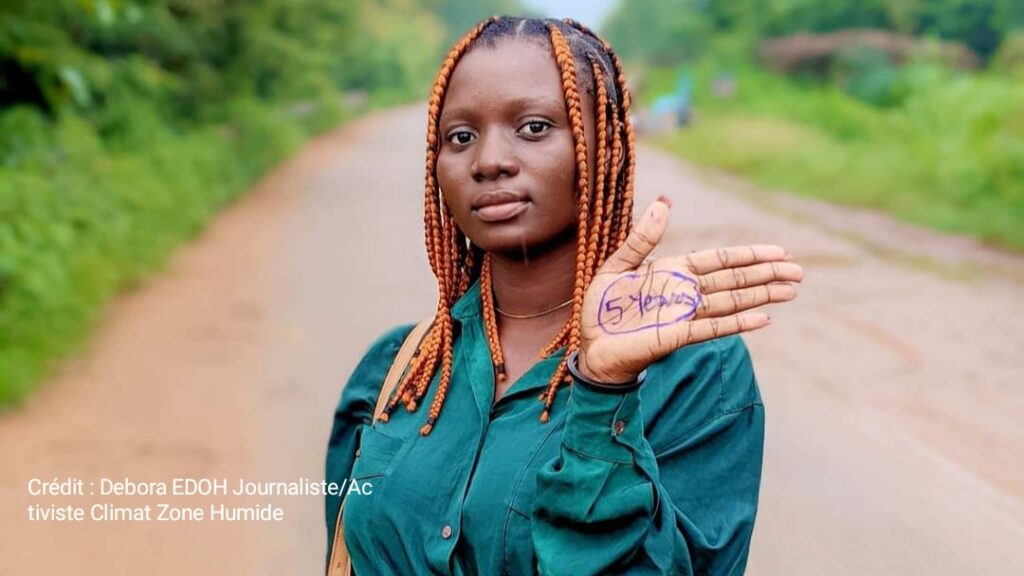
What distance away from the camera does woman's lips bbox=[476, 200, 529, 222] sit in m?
1.62

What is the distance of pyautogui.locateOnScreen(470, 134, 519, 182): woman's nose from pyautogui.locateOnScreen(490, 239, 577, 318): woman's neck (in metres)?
0.16

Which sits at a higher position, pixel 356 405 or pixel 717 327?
pixel 356 405

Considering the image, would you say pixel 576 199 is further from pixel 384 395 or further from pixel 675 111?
pixel 675 111

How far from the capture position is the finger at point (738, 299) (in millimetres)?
1355

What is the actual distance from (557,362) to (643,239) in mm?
324

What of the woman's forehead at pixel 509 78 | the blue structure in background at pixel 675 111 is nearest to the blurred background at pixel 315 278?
the woman's forehead at pixel 509 78

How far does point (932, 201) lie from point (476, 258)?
10.1 m

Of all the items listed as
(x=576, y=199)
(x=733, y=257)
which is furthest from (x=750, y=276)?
(x=576, y=199)

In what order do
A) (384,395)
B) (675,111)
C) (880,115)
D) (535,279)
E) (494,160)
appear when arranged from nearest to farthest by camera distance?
1. (494,160)
2. (535,279)
3. (384,395)
4. (880,115)
5. (675,111)

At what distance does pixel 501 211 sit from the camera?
163cm

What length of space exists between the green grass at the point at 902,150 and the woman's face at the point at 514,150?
8392mm

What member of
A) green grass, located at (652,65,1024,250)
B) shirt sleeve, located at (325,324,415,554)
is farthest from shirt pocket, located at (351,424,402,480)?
green grass, located at (652,65,1024,250)

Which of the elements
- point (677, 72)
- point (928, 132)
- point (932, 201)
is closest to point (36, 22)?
point (932, 201)

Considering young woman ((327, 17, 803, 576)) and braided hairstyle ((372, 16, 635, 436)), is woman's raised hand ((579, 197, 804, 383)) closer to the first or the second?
young woman ((327, 17, 803, 576))
